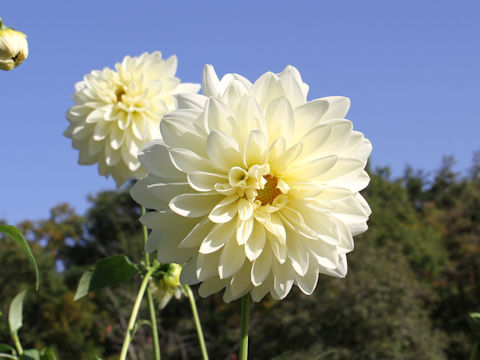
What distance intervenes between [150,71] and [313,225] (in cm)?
121

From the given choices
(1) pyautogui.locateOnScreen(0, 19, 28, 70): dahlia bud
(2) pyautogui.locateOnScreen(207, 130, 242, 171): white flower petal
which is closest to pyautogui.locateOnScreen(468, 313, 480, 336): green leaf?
(2) pyautogui.locateOnScreen(207, 130, 242, 171): white flower petal

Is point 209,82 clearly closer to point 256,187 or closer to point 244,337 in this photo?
point 256,187

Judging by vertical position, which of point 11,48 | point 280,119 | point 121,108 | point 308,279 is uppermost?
point 121,108

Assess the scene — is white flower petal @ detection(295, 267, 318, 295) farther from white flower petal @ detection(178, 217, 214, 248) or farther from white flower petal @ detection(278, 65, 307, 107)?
white flower petal @ detection(278, 65, 307, 107)

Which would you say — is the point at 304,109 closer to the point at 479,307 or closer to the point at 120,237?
the point at 479,307

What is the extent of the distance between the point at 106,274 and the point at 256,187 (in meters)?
0.52

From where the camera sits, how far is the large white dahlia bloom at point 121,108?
185 centimetres

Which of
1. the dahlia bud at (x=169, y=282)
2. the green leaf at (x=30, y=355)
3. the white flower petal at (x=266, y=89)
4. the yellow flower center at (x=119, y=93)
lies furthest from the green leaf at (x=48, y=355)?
the yellow flower center at (x=119, y=93)

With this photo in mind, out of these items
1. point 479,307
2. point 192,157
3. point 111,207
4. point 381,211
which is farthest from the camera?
point 111,207

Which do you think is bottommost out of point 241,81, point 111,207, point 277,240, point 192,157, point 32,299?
point 277,240

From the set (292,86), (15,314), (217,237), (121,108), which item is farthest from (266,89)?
(121,108)

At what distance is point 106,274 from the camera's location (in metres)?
1.26

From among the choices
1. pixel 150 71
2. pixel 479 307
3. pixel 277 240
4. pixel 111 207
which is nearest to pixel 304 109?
pixel 277 240

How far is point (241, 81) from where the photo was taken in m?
0.95
